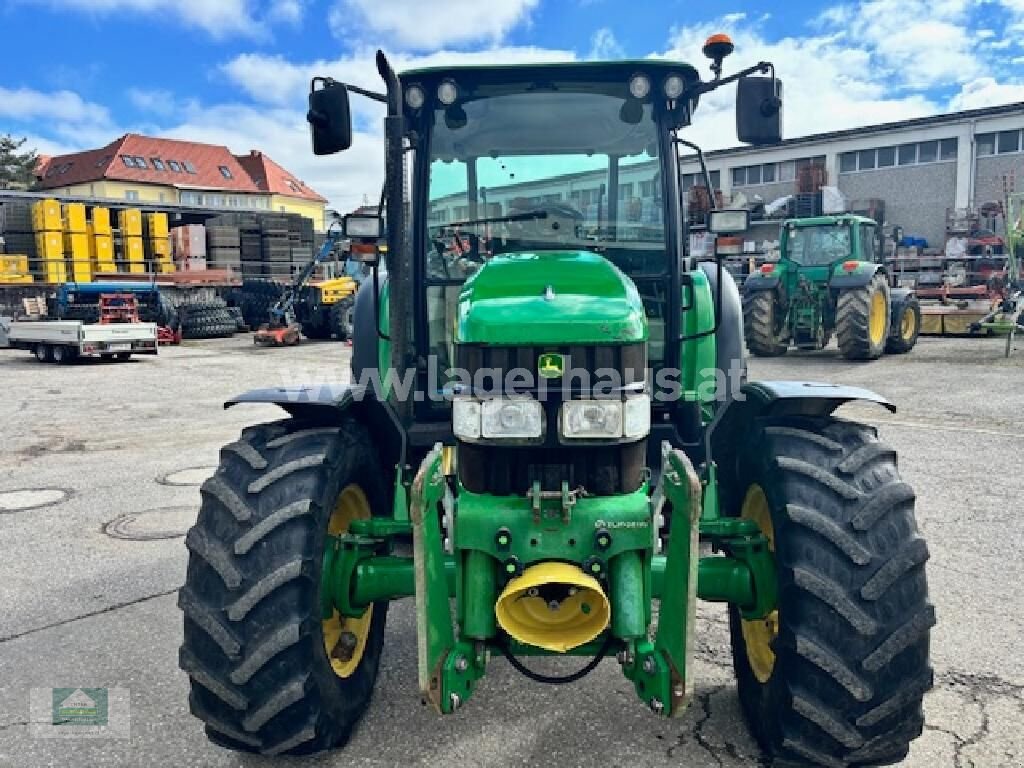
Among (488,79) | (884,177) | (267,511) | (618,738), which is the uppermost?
(884,177)

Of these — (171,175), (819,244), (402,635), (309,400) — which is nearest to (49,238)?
(819,244)

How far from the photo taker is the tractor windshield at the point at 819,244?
1498cm

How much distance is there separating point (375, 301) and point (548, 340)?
5.24 ft

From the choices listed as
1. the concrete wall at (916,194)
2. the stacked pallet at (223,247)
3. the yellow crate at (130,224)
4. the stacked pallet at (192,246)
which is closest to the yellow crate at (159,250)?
the stacked pallet at (192,246)

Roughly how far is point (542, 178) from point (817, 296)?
40.2 ft

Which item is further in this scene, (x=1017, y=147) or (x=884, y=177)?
(x=884, y=177)

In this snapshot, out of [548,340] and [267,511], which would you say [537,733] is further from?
[548,340]

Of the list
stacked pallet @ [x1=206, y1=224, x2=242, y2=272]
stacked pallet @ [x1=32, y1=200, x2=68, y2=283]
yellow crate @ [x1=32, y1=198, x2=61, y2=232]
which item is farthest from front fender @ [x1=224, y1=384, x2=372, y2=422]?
stacked pallet @ [x1=206, y1=224, x2=242, y2=272]

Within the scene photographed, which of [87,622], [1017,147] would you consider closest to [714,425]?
[87,622]

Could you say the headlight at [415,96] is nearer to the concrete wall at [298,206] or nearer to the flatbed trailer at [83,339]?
the flatbed trailer at [83,339]

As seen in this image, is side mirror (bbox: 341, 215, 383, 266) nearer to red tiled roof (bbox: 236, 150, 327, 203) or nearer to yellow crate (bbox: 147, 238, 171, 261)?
yellow crate (bbox: 147, 238, 171, 261)

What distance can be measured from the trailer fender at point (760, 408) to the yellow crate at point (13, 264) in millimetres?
23589

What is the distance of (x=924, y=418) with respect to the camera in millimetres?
8859

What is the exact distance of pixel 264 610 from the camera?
102 inches
